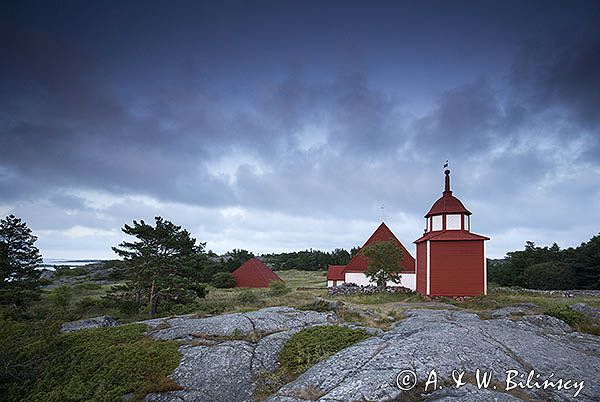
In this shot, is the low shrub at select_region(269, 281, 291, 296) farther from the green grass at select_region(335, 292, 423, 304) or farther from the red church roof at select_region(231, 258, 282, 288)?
the red church roof at select_region(231, 258, 282, 288)

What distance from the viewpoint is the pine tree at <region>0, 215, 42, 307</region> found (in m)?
20.3

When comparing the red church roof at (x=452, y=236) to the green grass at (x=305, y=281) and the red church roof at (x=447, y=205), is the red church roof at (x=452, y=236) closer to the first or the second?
the red church roof at (x=447, y=205)

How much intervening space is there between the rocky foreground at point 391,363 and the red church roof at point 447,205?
57.1 ft

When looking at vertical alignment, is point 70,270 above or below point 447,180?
below

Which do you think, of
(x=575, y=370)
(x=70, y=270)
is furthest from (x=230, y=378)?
(x=70, y=270)

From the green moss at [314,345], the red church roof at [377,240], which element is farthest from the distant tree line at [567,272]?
the green moss at [314,345]

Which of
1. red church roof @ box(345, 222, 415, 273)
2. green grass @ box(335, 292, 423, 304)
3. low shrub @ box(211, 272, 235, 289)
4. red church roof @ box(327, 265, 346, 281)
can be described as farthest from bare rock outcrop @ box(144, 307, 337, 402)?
low shrub @ box(211, 272, 235, 289)

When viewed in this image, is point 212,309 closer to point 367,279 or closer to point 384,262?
point 384,262

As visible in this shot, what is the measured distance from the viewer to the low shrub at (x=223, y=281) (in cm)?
4416

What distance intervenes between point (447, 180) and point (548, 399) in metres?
26.7

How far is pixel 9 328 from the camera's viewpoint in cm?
972

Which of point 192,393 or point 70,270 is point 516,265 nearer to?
point 192,393

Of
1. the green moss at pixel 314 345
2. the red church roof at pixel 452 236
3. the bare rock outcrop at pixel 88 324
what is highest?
the red church roof at pixel 452 236

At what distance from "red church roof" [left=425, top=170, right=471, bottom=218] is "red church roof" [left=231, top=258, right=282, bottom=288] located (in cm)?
2239
